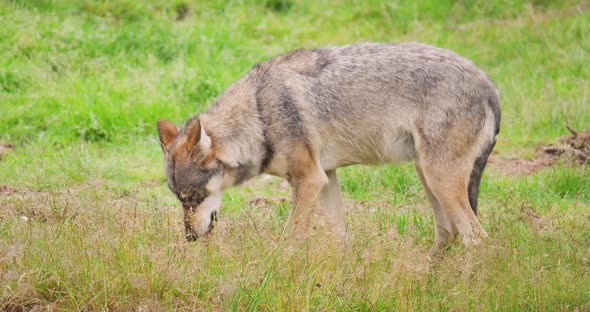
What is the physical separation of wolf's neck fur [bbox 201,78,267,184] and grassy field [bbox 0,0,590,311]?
44cm

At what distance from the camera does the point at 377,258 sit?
5.27 m

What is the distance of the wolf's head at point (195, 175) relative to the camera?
6.10m

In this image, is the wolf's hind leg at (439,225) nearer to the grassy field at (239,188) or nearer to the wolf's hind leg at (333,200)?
the grassy field at (239,188)

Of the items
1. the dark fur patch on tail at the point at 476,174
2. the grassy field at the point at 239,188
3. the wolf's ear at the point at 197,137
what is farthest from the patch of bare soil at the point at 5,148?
the dark fur patch on tail at the point at 476,174

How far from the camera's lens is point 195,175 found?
Result: 618 centimetres

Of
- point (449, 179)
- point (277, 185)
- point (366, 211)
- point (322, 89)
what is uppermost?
point (322, 89)

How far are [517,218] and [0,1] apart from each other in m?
7.85

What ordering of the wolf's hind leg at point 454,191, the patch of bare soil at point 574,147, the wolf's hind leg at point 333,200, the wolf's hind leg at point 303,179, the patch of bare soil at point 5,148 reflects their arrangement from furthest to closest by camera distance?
the patch of bare soil at point 5,148 < the patch of bare soil at point 574,147 < the wolf's hind leg at point 333,200 < the wolf's hind leg at point 303,179 < the wolf's hind leg at point 454,191

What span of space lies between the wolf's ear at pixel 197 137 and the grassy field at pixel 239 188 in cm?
58

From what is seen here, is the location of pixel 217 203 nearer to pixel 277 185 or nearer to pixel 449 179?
pixel 449 179

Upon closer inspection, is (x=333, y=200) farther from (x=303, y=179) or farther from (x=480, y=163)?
(x=480, y=163)

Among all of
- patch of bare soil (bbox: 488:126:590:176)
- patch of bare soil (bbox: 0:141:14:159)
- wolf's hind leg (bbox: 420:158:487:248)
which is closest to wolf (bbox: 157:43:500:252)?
wolf's hind leg (bbox: 420:158:487:248)

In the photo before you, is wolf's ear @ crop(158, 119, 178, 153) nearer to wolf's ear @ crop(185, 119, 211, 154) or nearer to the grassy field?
wolf's ear @ crop(185, 119, 211, 154)

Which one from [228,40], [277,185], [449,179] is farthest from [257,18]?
[449,179]
